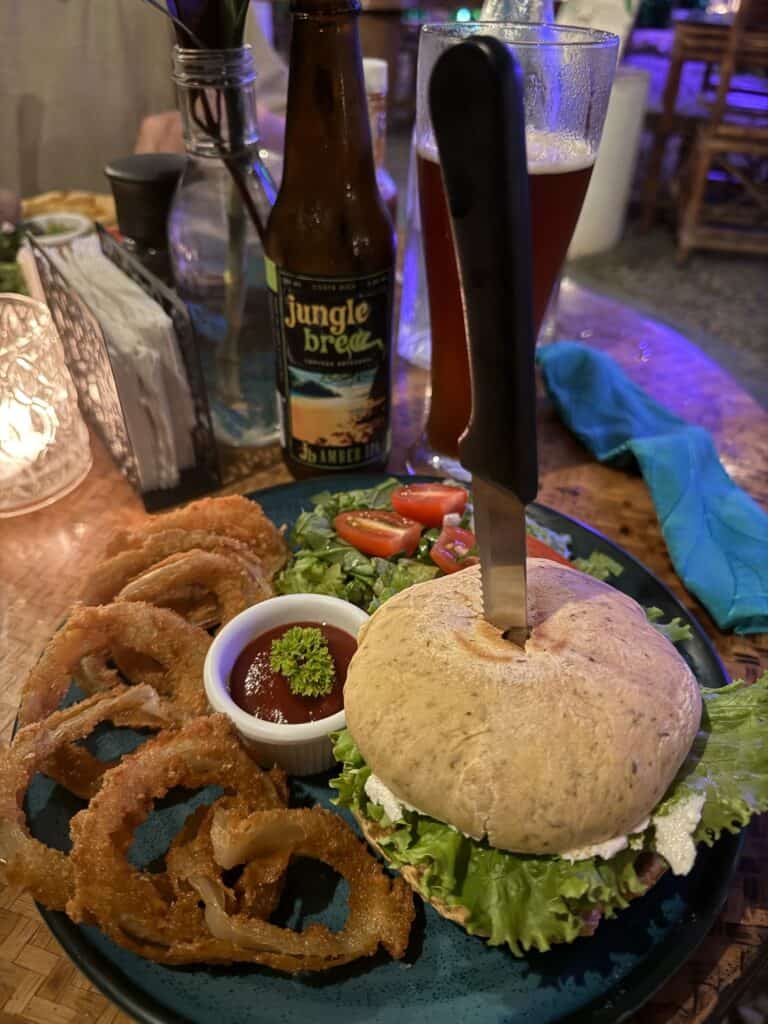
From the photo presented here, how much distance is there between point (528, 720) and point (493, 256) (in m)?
0.58

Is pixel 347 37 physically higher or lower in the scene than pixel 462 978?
higher

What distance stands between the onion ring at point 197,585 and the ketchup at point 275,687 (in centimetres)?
11

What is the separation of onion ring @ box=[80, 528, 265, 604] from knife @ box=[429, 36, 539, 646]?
2.36ft

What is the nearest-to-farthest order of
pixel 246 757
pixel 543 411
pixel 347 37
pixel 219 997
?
pixel 219 997 < pixel 246 757 < pixel 347 37 < pixel 543 411

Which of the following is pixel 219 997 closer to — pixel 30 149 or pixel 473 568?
pixel 473 568

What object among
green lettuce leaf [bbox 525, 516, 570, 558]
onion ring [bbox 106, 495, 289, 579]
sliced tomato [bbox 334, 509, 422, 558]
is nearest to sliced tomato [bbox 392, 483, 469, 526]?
sliced tomato [bbox 334, 509, 422, 558]

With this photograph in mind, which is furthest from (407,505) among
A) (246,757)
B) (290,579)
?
(246,757)

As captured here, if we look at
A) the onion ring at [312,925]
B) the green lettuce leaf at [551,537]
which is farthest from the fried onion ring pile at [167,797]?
the green lettuce leaf at [551,537]

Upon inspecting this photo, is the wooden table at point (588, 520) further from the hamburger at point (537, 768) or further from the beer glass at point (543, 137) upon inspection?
the beer glass at point (543, 137)

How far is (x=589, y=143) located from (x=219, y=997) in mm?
1654

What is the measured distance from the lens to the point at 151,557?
1.56m

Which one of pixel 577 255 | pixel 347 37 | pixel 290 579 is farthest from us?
pixel 577 255

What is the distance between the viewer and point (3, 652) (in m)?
1.56

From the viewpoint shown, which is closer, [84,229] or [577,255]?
[84,229]
